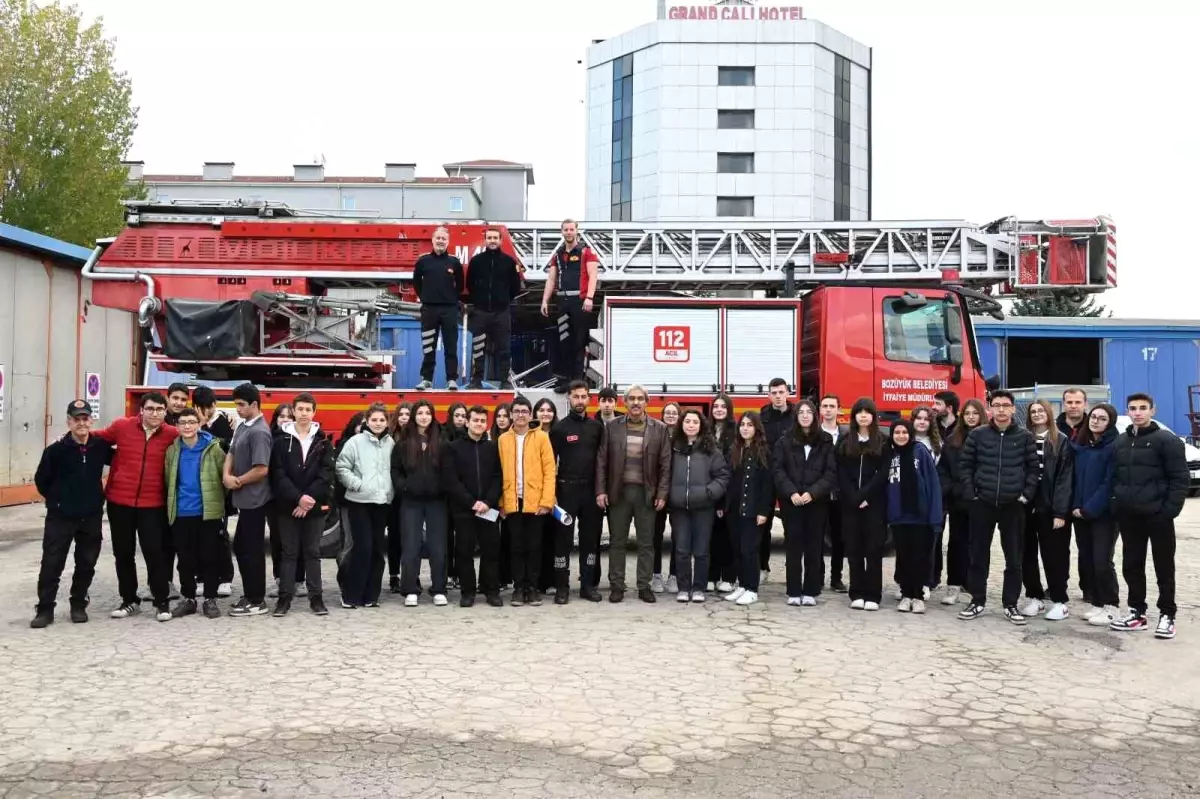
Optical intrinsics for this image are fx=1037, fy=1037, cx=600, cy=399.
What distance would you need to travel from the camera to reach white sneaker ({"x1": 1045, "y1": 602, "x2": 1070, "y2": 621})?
25.9 ft

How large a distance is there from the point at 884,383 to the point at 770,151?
5081 cm

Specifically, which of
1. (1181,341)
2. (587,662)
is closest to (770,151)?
(1181,341)

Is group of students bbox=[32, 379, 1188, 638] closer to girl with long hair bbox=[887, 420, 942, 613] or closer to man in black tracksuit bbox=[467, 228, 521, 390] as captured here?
girl with long hair bbox=[887, 420, 942, 613]

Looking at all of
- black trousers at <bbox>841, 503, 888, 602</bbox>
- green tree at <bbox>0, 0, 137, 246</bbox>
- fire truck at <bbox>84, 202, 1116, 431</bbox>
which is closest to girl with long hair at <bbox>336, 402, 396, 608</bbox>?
fire truck at <bbox>84, 202, 1116, 431</bbox>

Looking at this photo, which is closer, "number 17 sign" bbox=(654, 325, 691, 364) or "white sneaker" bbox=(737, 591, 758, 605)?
"white sneaker" bbox=(737, 591, 758, 605)

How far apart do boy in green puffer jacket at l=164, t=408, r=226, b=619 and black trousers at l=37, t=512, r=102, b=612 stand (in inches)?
21.7

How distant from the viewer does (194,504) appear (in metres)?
7.73

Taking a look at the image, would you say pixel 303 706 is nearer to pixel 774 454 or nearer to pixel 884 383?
pixel 774 454

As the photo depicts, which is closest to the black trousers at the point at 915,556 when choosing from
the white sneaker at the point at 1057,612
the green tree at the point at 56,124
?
the white sneaker at the point at 1057,612

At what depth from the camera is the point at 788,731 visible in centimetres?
506

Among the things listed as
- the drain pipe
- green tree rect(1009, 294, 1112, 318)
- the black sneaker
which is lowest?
the black sneaker

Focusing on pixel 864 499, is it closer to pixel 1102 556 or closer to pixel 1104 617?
pixel 1102 556

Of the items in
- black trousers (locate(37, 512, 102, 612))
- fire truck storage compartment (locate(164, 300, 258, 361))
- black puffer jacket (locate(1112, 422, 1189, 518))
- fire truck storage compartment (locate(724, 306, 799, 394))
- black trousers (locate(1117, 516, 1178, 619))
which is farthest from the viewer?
fire truck storage compartment (locate(164, 300, 258, 361))

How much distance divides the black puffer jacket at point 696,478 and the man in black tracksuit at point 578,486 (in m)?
0.65
